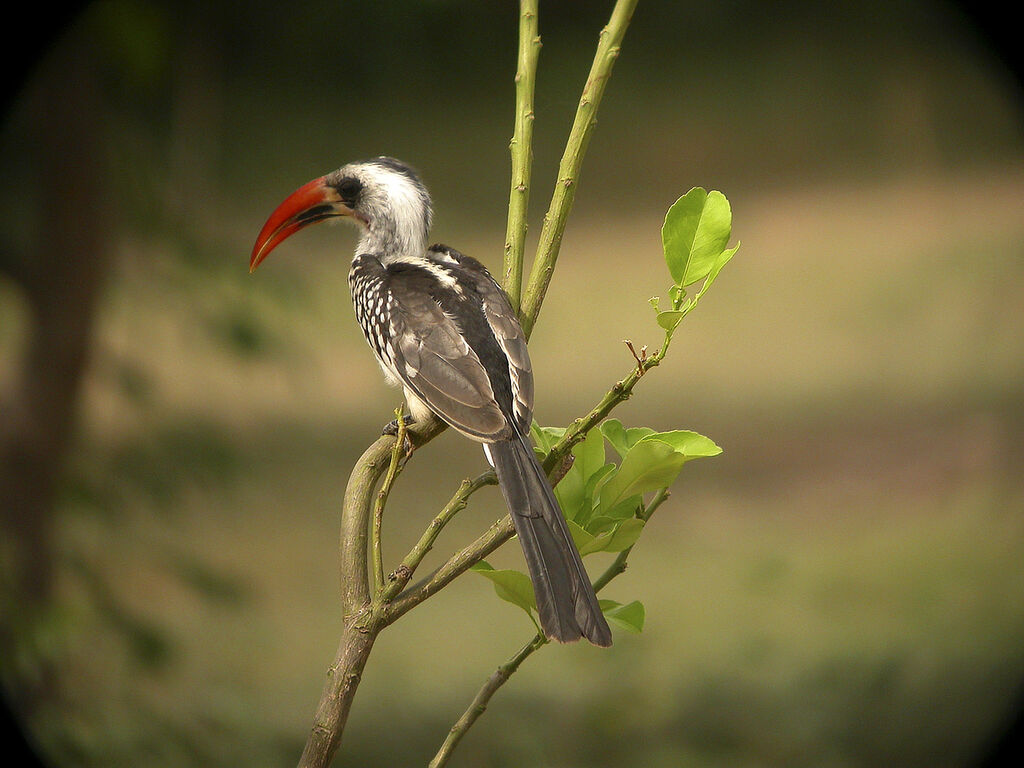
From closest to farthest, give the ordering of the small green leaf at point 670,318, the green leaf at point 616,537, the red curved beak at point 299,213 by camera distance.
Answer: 1. the small green leaf at point 670,318
2. the green leaf at point 616,537
3. the red curved beak at point 299,213

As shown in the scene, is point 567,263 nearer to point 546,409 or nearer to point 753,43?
point 546,409

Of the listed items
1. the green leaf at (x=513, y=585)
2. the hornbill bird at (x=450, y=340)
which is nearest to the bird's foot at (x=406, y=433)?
the hornbill bird at (x=450, y=340)

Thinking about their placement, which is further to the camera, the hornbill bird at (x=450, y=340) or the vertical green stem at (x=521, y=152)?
the vertical green stem at (x=521, y=152)

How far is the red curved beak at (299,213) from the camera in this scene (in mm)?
886

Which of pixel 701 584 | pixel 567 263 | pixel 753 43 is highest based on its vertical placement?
pixel 753 43

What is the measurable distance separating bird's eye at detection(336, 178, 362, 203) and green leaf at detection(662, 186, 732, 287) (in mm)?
361

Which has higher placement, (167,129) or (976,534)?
(167,129)

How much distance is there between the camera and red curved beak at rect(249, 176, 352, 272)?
0.89 metres

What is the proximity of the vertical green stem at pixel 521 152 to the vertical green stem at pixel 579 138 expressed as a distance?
0.02 m

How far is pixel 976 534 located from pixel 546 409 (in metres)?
0.52

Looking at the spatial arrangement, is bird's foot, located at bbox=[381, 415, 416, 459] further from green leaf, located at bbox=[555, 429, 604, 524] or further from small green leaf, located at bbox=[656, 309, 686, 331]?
small green leaf, located at bbox=[656, 309, 686, 331]

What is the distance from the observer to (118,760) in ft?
3.37

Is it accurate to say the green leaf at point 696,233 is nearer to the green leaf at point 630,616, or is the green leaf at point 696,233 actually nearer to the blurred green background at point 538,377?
the green leaf at point 630,616

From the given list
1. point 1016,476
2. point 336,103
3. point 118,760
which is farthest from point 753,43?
point 118,760
